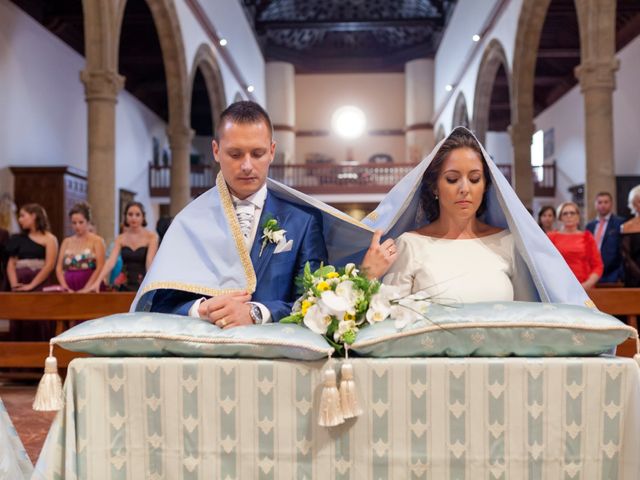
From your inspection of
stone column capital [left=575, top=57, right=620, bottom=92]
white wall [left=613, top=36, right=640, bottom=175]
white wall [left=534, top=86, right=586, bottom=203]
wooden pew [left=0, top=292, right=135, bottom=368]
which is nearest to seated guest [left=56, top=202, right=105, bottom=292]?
wooden pew [left=0, top=292, right=135, bottom=368]

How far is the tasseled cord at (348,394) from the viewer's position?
1.62 m

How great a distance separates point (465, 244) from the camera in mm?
2457

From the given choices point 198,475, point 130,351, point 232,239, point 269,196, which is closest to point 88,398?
point 130,351

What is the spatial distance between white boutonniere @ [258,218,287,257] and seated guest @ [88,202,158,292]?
4.55 metres

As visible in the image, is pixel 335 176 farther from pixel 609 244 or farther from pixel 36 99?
pixel 609 244

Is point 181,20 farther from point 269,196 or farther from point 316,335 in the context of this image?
point 316,335

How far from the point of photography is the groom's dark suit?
2275 mm

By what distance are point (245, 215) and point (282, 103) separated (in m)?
24.6

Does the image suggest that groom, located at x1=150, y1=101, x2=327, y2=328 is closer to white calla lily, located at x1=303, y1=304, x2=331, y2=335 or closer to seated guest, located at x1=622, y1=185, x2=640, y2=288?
white calla lily, located at x1=303, y1=304, x2=331, y2=335

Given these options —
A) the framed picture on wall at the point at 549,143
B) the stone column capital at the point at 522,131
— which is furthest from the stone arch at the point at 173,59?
the framed picture on wall at the point at 549,143

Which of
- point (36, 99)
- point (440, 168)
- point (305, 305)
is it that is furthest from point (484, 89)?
point (305, 305)

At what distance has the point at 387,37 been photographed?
2791cm

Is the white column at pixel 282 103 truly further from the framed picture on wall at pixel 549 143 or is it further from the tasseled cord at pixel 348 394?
the tasseled cord at pixel 348 394

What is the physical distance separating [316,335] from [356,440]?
0.28m
